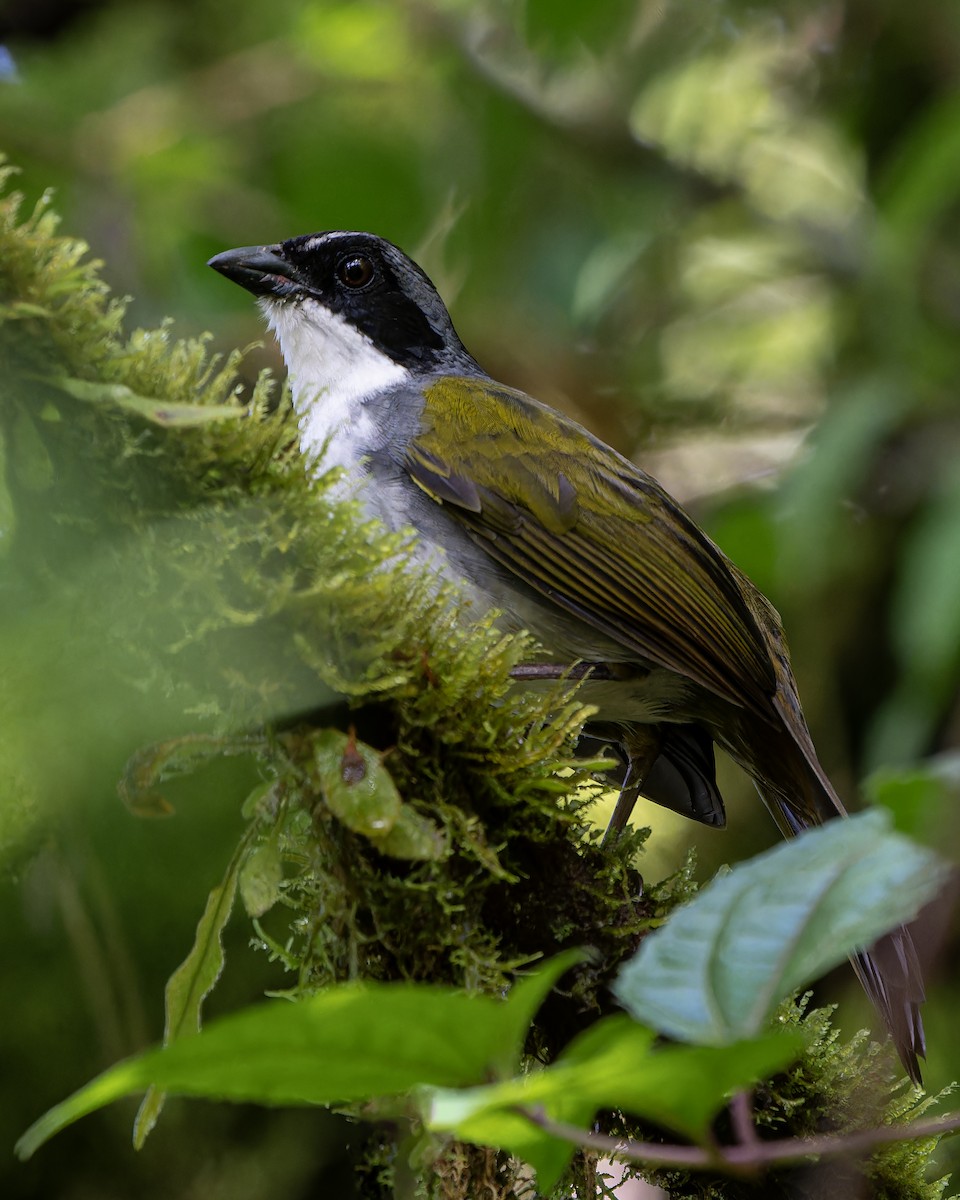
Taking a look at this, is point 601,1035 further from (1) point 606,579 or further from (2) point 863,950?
(1) point 606,579

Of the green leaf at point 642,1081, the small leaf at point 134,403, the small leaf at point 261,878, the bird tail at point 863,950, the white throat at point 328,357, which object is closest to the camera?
the green leaf at point 642,1081

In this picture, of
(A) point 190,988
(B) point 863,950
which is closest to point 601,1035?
(A) point 190,988

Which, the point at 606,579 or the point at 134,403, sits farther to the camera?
the point at 606,579

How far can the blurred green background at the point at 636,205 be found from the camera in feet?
14.9

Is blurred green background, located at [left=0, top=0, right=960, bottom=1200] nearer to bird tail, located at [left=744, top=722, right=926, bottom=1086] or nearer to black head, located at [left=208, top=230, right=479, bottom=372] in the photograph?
bird tail, located at [left=744, top=722, right=926, bottom=1086]

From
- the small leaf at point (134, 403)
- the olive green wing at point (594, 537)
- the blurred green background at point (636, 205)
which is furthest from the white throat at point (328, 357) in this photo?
the small leaf at point (134, 403)

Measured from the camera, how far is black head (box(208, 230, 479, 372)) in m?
3.79

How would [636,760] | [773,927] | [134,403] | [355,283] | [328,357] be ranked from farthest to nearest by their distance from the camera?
[355,283], [328,357], [636,760], [134,403], [773,927]

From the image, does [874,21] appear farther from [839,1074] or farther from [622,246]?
[839,1074]

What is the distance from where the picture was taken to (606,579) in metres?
3.10

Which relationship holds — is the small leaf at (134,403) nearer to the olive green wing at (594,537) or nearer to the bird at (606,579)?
the bird at (606,579)

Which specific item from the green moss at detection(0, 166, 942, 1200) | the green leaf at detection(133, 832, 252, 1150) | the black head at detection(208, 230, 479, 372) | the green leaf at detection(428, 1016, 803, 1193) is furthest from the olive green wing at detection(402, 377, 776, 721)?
the green leaf at detection(428, 1016, 803, 1193)

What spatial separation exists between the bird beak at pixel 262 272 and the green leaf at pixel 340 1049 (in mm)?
3040

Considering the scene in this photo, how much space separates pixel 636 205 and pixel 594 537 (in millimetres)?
2743
